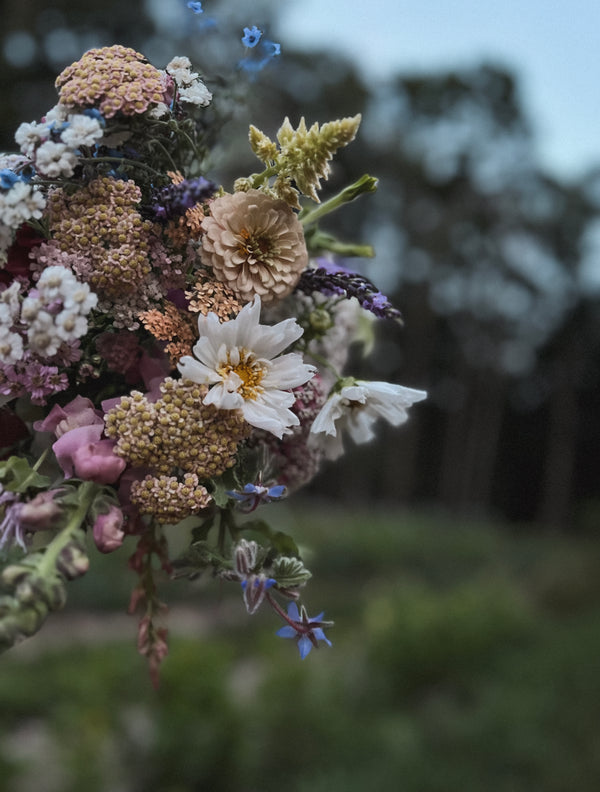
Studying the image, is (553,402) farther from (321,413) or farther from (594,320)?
(321,413)

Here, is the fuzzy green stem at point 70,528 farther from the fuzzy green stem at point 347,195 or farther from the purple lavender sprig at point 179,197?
the fuzzy green stem at point 347,195

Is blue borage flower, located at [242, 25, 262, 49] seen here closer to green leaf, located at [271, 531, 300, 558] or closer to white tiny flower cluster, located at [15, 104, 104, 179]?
white tiny flower cluster, located at [15, 104, 104, 179]

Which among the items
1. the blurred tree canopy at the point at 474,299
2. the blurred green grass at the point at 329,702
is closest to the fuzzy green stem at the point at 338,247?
the blurred green grass at the point at 329,702

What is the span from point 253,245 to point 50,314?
20 cm

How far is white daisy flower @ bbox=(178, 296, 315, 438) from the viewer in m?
0.67

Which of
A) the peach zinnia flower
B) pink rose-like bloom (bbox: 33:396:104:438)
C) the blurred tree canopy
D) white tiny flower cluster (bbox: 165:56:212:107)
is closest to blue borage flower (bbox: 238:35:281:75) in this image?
white tiny flower cluster (bbox: 165:56:212:107)

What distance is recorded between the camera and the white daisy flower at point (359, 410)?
2.53ft

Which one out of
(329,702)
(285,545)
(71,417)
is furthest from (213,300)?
(329,702)

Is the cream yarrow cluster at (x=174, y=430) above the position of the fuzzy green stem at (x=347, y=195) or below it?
below

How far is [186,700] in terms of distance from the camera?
12.0 feet

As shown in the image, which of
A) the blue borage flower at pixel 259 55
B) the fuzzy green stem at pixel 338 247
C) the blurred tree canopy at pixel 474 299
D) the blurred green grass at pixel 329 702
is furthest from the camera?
the blurred tree canopy at pixel 474 299

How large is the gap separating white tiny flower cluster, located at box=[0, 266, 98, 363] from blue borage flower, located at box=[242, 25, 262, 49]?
345 millimetres

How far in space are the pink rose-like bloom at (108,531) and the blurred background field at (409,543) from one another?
1.14 feet

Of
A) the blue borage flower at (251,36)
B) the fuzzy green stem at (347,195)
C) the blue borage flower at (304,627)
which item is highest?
the blue borage flower at (251,36)
